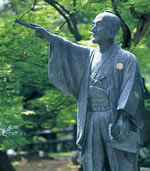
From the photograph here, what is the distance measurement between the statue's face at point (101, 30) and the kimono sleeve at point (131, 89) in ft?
1.45

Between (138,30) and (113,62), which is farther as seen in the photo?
(138,30)

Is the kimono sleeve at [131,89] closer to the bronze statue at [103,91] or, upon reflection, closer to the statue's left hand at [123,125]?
the bronze statue at [103,91]

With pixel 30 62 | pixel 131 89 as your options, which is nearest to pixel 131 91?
pixel 131 89

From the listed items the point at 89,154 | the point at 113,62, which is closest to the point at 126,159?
the point at 89,154

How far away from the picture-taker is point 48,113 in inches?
428

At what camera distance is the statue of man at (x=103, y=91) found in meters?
5.39

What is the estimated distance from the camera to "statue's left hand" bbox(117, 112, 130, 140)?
5323 mm

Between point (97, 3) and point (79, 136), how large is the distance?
13.8ft

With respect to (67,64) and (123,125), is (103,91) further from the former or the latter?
(67,64)

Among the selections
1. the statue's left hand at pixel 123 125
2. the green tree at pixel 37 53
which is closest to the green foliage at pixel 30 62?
the green tree at pixel 37 53

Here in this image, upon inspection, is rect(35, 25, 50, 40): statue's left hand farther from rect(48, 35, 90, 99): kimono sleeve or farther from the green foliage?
the green foliage

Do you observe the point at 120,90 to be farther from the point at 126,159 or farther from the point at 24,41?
the point at 24,41

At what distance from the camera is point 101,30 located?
18.4 feet

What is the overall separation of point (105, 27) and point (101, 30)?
66 mm
